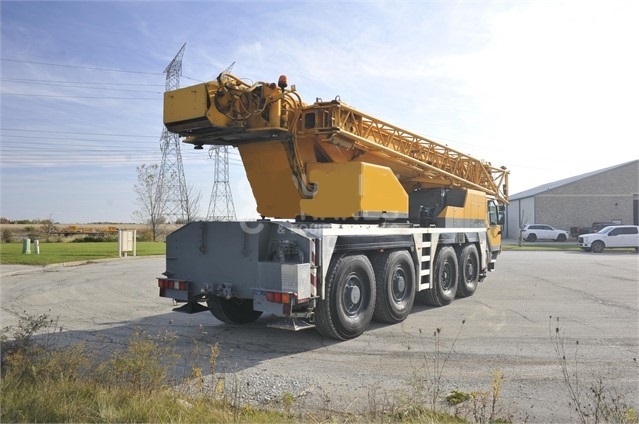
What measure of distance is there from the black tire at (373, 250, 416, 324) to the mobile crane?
0.06 feet

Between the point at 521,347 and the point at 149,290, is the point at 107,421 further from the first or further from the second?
the point at 149,290

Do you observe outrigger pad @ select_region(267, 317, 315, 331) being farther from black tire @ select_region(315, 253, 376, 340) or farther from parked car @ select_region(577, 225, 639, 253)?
parked car @ select_region(577, 225, 639, 253)

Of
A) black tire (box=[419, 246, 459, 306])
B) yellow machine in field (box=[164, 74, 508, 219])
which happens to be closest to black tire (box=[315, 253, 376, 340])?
yellow machine in field (box=[164, 74, 508, 219])

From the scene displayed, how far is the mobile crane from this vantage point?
22.7 ft

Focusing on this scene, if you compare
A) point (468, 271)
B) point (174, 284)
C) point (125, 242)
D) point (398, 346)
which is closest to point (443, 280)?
point (468, 271)

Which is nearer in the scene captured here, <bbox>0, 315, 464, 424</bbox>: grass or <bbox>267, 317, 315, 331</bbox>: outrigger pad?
<bbox>0, 315, 464, 424</bbox>: grass

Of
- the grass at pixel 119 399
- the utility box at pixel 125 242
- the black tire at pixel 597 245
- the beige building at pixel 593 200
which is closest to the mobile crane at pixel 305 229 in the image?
the grass at pixel 119 399

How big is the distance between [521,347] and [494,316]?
2427mm

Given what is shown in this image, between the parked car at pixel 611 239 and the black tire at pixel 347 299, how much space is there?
28.2 meters

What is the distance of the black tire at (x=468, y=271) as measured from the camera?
11812 millimetres

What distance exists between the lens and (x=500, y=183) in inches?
614

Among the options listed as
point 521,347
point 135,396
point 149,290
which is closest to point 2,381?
point 135,396

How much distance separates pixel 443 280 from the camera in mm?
11016

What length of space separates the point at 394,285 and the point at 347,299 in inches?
62.0
